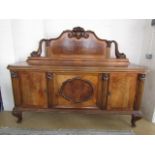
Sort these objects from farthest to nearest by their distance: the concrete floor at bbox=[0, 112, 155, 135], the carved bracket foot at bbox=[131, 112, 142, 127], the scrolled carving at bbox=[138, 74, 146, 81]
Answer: the concrete floor at bbox=[0, 112, 155, 135]
the carved bracket foot at bbox=[131, 112, 142, 127]
the scrolled carving at bbox=[138, 74, 146, 81]

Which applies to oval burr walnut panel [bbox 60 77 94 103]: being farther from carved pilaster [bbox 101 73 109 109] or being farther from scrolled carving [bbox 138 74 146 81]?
scrolled carving [bbox 138 74 146 81]

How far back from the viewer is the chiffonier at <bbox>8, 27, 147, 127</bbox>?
1567 mm

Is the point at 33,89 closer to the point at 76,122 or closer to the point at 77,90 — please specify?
the point at 77,90

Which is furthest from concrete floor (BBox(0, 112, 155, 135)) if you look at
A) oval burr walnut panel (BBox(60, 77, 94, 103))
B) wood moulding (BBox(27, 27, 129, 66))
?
wood moulding (BBox(27, 27, 129, 66))

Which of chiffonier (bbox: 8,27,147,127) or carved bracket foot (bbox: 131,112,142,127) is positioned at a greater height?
chiffonier (bbox: 8,27,147,127)

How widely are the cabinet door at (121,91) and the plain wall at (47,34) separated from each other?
0.64 meters

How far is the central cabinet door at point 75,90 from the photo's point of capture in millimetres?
1587

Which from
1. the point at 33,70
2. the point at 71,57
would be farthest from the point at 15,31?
the point at 71,57

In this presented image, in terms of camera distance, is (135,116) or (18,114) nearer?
(135,116)

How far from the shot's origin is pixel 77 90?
1.64 m

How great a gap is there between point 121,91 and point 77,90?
509 millimetres

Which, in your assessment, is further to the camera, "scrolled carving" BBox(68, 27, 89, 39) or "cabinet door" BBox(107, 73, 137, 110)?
"scrolled carving" BBox(68, 27, 89, 39)

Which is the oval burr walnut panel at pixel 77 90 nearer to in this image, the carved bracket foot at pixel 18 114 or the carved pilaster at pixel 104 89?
the carved pilaster at pixel 104 89

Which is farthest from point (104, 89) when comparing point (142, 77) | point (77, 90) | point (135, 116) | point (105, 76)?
point (135, 116)
